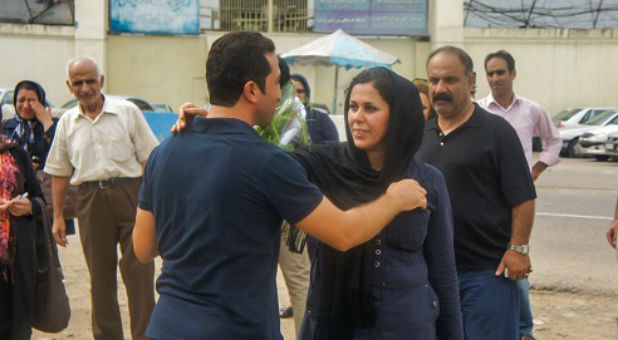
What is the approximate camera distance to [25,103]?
669 cm

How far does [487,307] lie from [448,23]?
27762 mm

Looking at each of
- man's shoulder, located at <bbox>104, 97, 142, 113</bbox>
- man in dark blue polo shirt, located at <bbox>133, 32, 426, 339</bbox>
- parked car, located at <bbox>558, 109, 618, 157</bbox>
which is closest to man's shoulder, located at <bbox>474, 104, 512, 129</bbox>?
man in dark blue polo shirt, located at <bbox>133, 32, 426, 339</bbox>

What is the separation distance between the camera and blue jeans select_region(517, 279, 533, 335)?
5.14 m

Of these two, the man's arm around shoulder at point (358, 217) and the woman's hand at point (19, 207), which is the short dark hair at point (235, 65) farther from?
the woman's hand at point (19, 207)

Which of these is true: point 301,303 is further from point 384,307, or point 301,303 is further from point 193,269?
point 193,269

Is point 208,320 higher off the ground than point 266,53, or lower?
lower

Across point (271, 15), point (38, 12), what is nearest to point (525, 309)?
point (271, 15)

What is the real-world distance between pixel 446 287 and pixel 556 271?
506cm

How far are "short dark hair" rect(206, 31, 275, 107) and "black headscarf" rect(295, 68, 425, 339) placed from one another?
0.55 metres

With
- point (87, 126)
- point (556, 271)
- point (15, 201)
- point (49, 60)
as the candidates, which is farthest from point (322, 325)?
point (49, 60)

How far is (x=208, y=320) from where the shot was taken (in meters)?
2.47

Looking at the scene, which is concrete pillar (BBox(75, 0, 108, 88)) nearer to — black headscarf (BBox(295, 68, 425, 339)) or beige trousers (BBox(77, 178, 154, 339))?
beige trousers (BBox(77, 178, 154, 339))

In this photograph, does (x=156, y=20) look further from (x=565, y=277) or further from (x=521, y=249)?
(x=521, y=249)

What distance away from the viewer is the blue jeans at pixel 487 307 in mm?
3971
